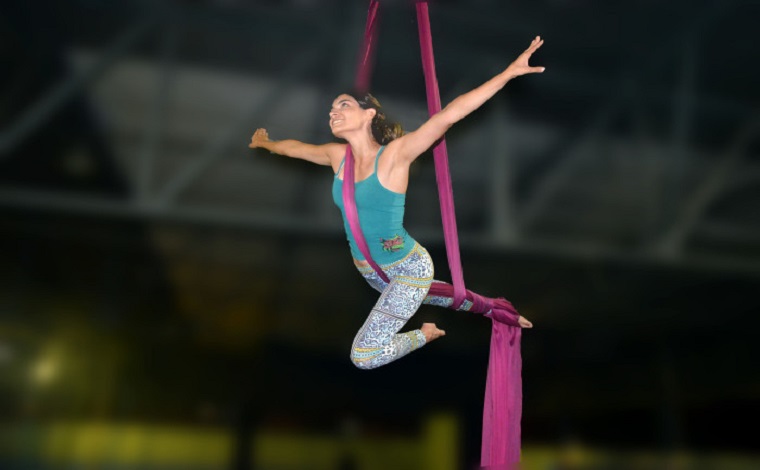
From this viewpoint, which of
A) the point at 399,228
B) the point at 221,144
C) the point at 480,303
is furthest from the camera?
the point at 221,144

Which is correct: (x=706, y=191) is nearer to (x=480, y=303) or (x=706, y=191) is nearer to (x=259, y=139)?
(x=480, y=303)

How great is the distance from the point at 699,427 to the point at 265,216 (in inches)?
378

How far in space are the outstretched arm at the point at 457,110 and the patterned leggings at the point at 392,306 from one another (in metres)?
0.46

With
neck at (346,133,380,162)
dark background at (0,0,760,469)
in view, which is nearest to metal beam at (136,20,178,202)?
dark background at (0,0,760,469)

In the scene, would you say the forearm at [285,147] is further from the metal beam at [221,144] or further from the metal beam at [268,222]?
the metal beam at [268,222]

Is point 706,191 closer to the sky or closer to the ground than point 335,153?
closer to the sky

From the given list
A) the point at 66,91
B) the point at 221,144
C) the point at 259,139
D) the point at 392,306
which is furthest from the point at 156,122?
the point at 392,306

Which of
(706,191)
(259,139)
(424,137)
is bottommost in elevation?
(424,137)

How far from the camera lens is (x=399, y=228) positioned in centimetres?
262

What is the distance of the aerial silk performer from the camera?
2.50 m

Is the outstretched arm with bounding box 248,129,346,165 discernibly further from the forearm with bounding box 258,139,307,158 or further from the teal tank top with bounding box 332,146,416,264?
the teal tank top with bounding box 332,146,416,264

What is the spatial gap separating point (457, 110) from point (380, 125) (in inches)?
17.2

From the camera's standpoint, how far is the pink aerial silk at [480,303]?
8.58ft

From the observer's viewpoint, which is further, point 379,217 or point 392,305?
point 392,305
